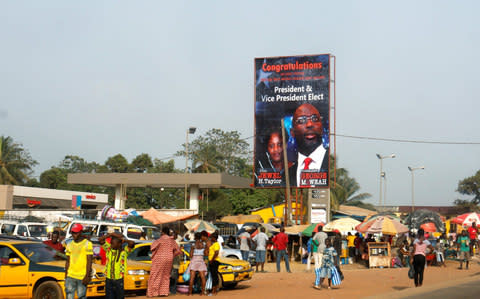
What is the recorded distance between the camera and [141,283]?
13.8 m

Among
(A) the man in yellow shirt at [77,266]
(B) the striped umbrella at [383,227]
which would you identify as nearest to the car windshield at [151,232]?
(B) the striped umbrella at [383,227]

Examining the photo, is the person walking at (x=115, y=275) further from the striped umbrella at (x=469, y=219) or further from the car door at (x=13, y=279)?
the striped umbrella at (x=469, y=219)

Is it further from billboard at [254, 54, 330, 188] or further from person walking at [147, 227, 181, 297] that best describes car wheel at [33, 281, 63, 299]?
billboard at [254, 54, 330, 188]

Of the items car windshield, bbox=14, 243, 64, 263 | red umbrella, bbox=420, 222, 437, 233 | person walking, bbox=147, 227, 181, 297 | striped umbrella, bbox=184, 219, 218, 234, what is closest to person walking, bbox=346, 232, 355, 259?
red umbrella, bbox=420, 222, 437, 233

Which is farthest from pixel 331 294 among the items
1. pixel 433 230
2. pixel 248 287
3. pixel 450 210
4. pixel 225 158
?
pixel 450 210

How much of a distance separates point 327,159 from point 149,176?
16272mm

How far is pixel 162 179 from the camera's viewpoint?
47.7 m

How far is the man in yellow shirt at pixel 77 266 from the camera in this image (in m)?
9.66

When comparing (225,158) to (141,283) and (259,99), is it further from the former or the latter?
(141,283)

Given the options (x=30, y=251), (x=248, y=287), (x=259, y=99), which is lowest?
(x=248, y=287)

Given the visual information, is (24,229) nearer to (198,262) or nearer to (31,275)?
(198,262)

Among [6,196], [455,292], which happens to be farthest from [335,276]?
[6,196]

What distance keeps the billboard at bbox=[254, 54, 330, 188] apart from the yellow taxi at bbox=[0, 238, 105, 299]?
28163mm

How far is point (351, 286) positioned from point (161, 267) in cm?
609
